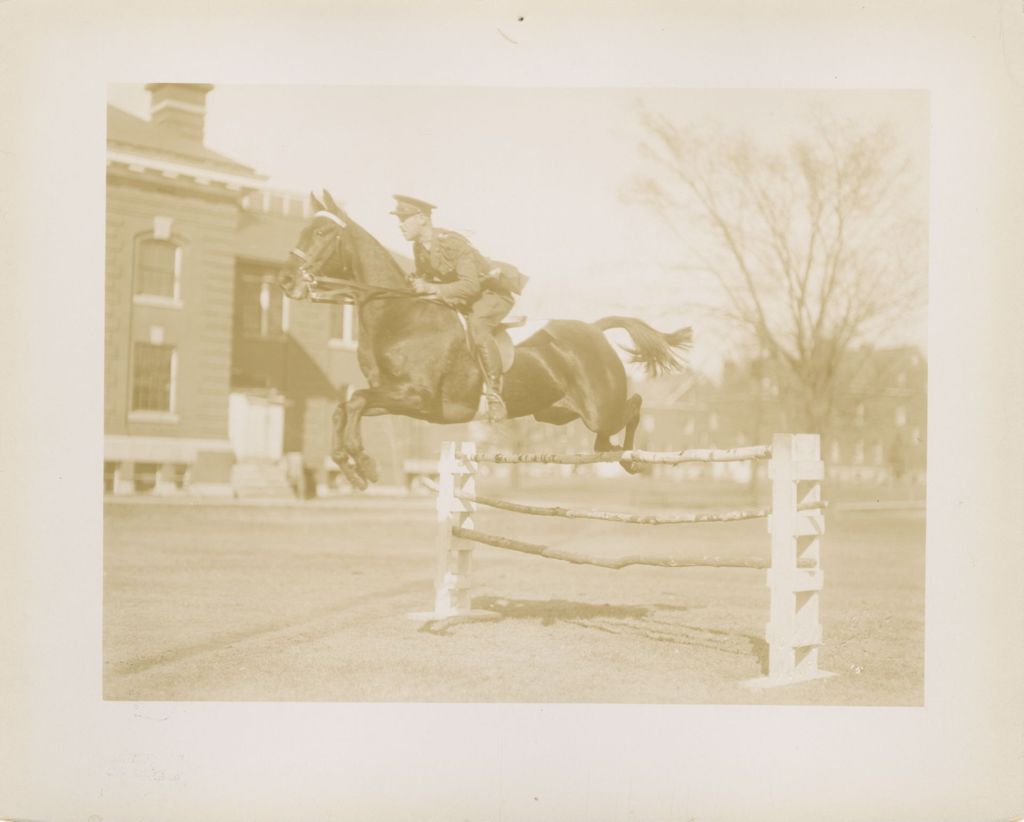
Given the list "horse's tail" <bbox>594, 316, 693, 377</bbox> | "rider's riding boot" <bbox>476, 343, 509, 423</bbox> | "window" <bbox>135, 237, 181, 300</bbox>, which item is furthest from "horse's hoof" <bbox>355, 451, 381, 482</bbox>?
"window" <bbox>135, 237, 181, 300</bbox>

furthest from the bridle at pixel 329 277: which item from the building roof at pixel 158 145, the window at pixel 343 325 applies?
the building roof at pixel 158 145

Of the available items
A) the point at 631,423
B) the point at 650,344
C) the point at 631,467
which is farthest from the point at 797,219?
the point at 631,467

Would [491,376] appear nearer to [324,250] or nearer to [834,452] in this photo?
[324,250]

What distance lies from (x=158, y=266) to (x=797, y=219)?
3534mm

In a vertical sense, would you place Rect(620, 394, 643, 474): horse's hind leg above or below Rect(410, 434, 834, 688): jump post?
above

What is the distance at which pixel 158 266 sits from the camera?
20.6 ft

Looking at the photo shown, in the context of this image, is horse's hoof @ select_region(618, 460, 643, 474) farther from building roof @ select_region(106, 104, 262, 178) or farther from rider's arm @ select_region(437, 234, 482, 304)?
building roof @ select_region(106, 104, 262, 178)

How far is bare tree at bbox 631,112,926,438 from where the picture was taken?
237 inches

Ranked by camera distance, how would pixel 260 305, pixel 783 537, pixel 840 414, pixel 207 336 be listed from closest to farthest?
1. pixel 783 537
2. pixel 260 305
3. pixel 207 336
4. pixel 840 414

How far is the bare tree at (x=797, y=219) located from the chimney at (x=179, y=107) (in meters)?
2.25

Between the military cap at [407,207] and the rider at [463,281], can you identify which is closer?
the rider at [463,281]

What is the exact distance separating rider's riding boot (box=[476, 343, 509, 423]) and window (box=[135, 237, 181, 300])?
1.85 metres

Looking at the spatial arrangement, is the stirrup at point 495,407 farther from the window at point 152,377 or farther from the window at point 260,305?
the window at point 152,377

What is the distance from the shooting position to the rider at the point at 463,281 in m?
5.71
